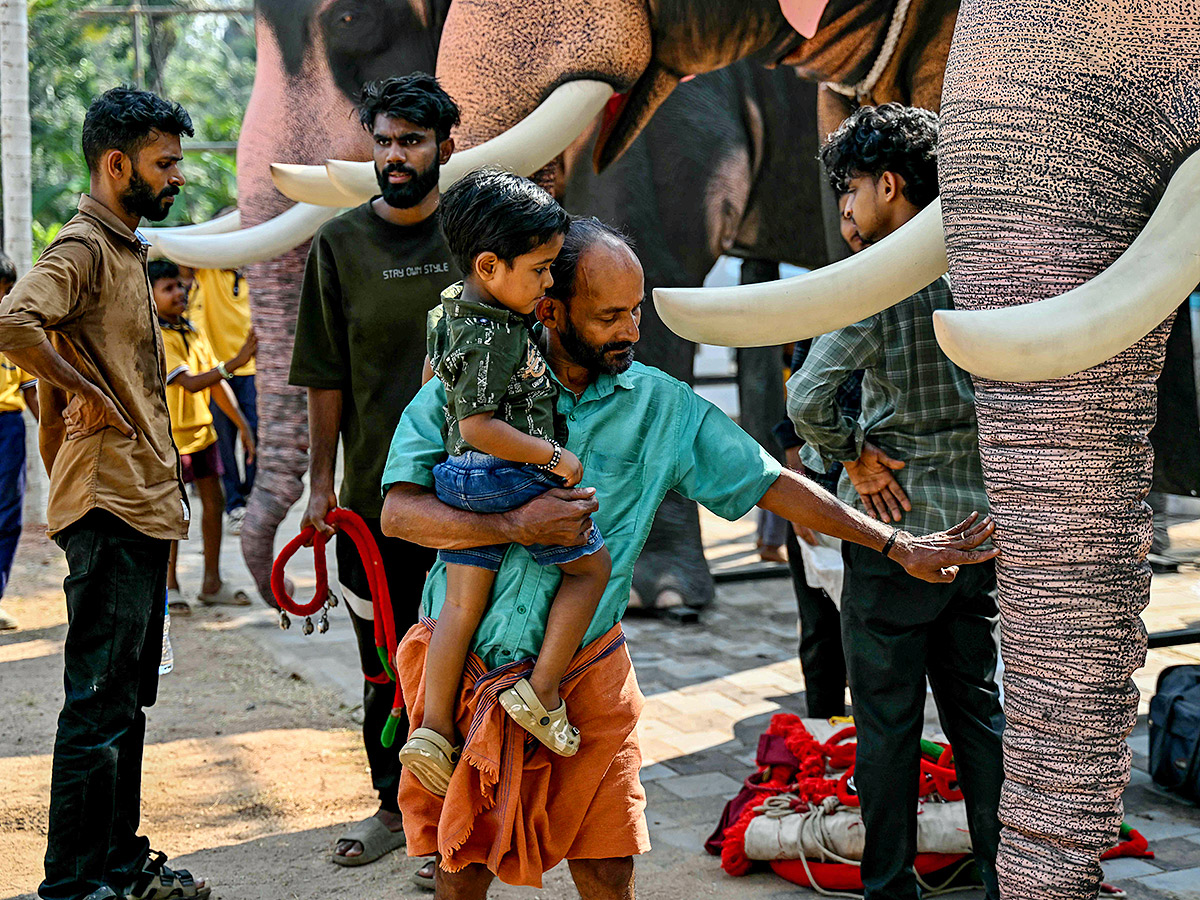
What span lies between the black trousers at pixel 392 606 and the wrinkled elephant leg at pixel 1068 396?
5.50 ft

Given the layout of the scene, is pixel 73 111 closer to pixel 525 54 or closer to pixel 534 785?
pixel 525 54

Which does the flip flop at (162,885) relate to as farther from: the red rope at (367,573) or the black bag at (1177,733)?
the black bag at (1177,733)

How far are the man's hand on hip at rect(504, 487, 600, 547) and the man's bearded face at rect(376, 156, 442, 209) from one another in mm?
1339

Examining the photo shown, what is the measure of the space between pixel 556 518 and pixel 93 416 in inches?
55.2

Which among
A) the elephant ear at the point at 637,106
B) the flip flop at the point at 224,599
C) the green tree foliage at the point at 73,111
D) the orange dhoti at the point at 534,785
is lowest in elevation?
the flip flop at the point at 224,599

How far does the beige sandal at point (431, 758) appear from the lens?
216 centimetres

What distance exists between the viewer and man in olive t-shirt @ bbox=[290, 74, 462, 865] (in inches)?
127

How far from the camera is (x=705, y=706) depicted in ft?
15.3

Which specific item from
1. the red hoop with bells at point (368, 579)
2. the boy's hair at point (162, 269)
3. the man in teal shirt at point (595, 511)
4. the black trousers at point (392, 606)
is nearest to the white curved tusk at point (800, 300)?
the man in teal shirt at point (595, 511)

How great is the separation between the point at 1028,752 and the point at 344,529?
1.80 m

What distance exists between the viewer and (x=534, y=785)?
7.25 ft

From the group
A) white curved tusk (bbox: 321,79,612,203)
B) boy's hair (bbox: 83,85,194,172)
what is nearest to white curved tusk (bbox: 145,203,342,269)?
white curved tusk (bbox: 321,79,612,203)

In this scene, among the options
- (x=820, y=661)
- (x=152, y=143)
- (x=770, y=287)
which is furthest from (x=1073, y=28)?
(x=820, y=661)

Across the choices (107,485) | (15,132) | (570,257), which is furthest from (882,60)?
(15,132)
